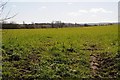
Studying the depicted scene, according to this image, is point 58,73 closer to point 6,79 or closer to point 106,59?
point 6,79

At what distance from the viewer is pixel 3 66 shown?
1614 cm

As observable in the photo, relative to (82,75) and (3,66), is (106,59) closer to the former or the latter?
(82,75)

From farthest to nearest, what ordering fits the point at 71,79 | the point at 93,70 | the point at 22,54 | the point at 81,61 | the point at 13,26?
the point at 13,26
the point at 22,54
the point at 81,61
the point at 93,70
the point at 71,79

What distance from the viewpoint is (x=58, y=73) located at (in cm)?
1473

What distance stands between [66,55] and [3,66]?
4.70 m

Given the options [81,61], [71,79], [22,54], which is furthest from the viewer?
[22,54]

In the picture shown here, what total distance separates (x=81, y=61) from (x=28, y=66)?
3.33 meters

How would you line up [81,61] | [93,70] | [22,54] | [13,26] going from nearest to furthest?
[93,70], [81,61], [22,54], [13,26]

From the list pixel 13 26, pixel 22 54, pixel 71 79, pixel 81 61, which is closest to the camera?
pixel 71 79

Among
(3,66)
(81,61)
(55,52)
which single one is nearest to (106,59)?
(81,61)

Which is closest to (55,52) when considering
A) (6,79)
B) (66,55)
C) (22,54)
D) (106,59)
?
(66,55)

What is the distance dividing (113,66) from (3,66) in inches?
235

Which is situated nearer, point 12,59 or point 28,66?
point 28,66

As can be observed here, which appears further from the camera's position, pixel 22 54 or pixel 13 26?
pixel 13 26
